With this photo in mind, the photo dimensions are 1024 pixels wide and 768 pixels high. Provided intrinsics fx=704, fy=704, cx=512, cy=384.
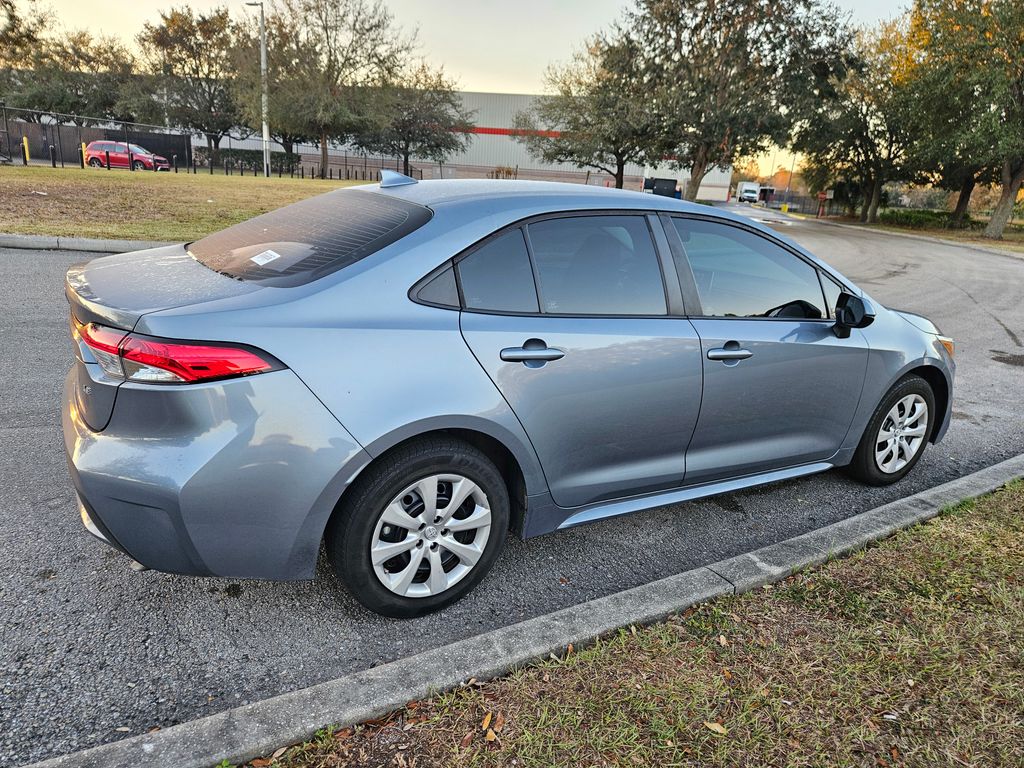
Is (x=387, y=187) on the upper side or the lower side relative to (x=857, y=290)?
upper

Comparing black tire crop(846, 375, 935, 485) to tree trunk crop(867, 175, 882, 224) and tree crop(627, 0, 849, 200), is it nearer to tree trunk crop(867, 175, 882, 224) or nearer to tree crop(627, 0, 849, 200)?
tree crop(627, 0, 849, 200)

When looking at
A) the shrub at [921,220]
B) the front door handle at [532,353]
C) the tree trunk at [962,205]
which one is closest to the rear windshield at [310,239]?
the front door handle at [532,353]

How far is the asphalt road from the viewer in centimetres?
223

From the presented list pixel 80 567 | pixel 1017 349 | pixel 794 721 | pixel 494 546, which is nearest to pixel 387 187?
pixel 494 546

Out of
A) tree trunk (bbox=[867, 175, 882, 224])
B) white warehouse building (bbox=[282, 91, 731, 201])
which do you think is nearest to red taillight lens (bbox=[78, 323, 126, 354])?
tree trunk (bbox=[867, 175, 882, 224])

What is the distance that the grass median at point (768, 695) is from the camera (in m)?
2.06

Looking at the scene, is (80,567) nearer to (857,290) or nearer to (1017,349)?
(857,290)

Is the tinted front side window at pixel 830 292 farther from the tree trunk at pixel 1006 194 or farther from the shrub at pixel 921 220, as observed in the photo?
the shrub at pixel 921 220

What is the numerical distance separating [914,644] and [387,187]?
2.92 m

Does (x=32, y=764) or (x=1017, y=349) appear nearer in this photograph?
(x=32, y=764)

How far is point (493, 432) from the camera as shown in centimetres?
261

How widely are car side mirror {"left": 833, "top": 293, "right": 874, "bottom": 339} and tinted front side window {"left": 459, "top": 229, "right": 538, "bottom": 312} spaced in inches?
68.7

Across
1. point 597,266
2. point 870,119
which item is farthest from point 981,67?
point 597,266

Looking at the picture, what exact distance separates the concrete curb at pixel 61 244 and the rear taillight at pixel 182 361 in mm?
8982
